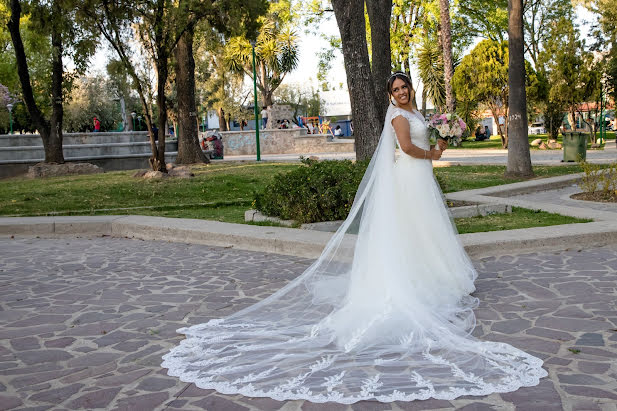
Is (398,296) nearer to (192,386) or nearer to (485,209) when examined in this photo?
(192,386)

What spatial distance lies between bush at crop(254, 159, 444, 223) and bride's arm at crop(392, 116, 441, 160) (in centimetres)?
338

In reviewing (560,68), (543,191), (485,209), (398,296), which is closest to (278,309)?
(398,296)

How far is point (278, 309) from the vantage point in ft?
17.1

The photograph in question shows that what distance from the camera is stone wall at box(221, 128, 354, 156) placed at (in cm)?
3669

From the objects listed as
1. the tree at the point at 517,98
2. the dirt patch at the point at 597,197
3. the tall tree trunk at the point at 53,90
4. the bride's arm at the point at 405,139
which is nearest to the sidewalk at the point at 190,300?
the dirt patch at the point at 597,197

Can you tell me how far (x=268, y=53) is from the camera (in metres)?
48.9

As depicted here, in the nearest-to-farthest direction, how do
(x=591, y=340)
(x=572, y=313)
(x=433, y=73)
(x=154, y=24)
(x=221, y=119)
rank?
(x=591, y=340)
(x=572, y=313)
(x=154, y=24)
(x=433, y=73)
(x=221, y=119)

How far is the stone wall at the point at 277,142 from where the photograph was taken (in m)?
36.7

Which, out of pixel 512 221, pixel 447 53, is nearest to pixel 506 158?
pixel 447 53

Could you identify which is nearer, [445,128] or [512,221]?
[445,128]

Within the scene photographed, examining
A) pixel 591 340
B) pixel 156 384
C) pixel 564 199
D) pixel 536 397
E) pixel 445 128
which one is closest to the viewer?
pixel 536 397

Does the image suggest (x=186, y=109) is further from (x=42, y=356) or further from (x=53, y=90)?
(x=42, y=356)

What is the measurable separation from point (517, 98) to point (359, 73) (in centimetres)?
455

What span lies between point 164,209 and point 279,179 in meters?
3.85
